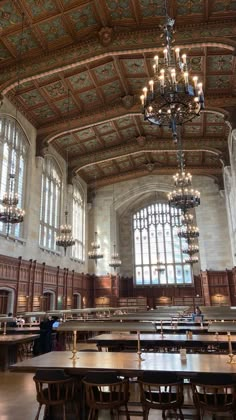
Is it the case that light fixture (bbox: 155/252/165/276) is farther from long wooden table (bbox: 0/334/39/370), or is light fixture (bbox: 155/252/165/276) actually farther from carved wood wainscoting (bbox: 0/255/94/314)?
long wooden table (bbox: 0/334/39/370)

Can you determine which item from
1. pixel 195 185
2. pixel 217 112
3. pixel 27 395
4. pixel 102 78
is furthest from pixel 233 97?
pixel 27 395

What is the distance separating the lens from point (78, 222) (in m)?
21.2

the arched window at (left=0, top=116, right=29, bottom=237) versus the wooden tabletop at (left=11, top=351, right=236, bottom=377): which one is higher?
the arched window at (left=0, top=116, right=29, bottom=237)

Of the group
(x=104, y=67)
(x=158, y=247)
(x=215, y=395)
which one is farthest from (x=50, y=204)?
A: (x=215, y=395)

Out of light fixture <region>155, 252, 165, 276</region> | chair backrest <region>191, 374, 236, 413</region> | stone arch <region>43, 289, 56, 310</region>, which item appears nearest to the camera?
chair backrest <region>191, 374, 236, 413</region>

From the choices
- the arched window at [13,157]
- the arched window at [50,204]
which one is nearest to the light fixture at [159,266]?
the arched window at [50,204]

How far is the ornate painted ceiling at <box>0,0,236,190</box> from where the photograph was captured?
9844mm

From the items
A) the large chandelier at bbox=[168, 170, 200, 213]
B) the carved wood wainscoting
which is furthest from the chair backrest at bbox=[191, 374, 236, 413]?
the carved wood wainscoting

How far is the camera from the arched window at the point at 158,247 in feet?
76.5

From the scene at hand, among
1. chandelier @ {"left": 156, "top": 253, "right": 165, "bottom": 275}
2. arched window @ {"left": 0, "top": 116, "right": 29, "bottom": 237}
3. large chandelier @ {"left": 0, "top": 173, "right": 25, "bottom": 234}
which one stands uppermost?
arched window @ {"left": 0, "top": 116, "right": 29, "bottom": 237}

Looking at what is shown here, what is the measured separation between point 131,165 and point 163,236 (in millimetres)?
6154

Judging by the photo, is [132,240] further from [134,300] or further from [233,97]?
[233,97]

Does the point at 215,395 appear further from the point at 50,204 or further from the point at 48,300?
the point at 50,204

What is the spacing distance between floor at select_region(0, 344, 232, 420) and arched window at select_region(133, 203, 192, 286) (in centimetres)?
1782
